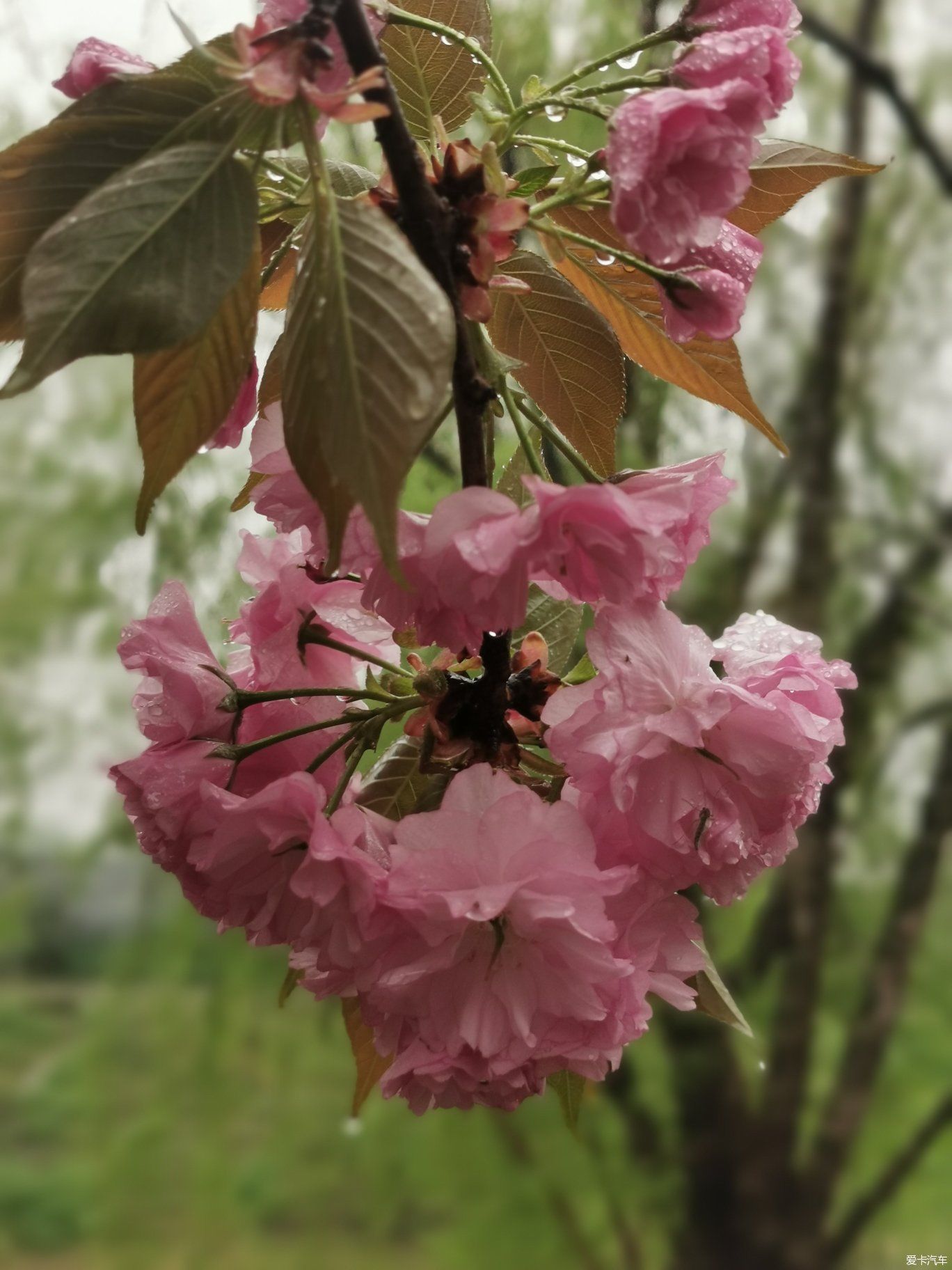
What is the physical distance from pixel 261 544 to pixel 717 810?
5.1 inches

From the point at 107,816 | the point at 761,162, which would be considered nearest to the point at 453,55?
the point at 761,162

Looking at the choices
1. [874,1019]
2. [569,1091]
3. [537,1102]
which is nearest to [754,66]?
[569,1091]

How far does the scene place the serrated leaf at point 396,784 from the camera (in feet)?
0.92

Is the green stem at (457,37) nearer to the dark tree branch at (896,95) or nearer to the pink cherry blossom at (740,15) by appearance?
the pink cherry blossom at (740,15)

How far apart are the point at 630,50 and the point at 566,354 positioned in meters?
0.08

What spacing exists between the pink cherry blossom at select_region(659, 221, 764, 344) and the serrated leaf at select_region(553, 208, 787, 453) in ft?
0.14

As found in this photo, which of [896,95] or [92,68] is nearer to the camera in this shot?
[92,68]

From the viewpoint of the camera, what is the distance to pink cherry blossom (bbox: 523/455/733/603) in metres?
0.21

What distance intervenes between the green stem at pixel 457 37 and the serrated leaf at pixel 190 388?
0.23ft

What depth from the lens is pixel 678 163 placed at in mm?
208

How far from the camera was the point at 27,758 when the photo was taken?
1.21 metres

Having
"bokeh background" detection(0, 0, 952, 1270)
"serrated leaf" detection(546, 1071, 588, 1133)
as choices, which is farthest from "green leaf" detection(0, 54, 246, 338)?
"bokeh background" detection(0, 0, 952, 1270)

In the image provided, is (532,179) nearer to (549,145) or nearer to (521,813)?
(549,145)

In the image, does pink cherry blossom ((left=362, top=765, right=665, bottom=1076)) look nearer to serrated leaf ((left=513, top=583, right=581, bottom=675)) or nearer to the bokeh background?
serrated leaf ((left=513, top=583, right=581, bottom=675))
